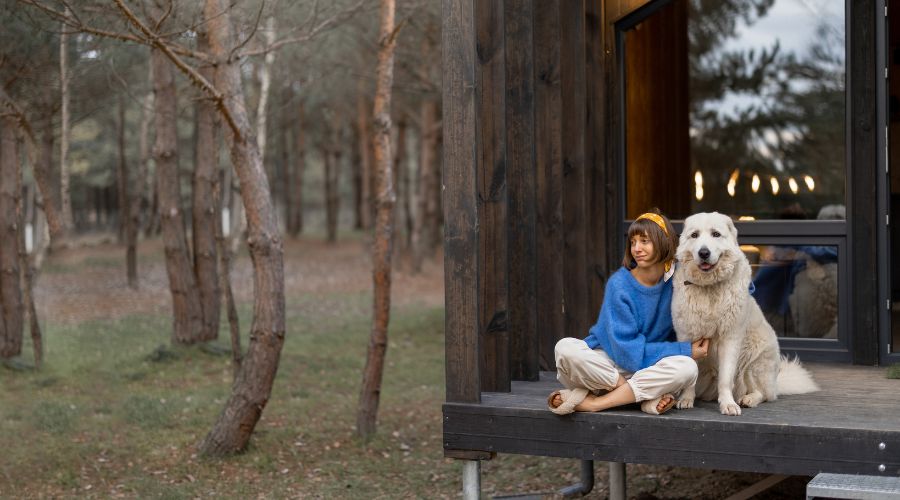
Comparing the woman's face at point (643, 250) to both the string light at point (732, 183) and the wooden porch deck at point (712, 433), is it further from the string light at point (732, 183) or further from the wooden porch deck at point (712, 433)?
the string light at point (732, 183)

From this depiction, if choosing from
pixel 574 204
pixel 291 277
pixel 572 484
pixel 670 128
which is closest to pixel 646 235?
pixel 574 204

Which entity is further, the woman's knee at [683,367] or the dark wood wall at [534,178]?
the dark wood wall at [534,178]

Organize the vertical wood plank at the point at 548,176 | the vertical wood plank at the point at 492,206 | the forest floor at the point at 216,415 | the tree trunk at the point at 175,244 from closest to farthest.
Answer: the vertical wood plank at the point at 492,206 → the vertical wood plank at the point at 548,176 → the forest floor at the point at 216,415 → the tree trunk at the point at 175,244

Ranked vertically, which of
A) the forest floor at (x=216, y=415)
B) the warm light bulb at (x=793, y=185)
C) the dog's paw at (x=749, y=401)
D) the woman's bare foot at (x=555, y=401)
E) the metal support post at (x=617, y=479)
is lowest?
the forest floor at (x=216, y=415)

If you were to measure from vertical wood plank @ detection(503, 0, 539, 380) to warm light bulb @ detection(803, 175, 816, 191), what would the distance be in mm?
4681

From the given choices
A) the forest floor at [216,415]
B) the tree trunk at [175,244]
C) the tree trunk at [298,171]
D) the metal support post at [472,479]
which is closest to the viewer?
the metal support post at [472,479]

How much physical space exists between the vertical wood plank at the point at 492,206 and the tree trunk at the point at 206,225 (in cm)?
762

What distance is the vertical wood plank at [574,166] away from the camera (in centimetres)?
649

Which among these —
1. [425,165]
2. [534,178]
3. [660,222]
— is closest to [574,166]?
[534,178]

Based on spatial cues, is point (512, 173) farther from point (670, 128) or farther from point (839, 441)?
point (670, 128)

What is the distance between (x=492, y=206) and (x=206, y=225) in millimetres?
8233

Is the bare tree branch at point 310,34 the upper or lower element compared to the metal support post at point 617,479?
upper

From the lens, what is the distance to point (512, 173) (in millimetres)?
5840

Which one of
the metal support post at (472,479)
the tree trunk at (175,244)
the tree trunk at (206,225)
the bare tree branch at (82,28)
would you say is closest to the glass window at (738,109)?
the metal support post at (472,479)
